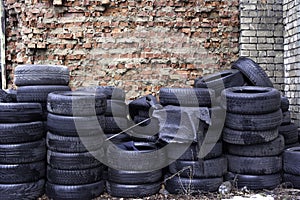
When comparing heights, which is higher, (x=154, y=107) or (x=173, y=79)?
(x=173, y=79)

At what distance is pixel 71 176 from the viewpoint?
10.9 ft

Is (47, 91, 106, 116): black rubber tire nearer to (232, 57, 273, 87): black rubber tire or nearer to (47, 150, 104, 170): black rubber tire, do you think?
(47, 150, 104, 170): black rubber tire

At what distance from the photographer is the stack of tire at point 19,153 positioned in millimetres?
3275

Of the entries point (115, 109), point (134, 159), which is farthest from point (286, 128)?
point (115, 109)

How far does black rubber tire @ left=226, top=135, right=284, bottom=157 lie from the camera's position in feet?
11.9

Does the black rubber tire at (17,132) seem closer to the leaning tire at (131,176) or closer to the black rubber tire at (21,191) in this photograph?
the black rubber tire at (21,191)

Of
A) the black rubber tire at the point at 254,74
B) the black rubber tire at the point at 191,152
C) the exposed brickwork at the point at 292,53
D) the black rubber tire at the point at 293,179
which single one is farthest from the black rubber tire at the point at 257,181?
the exposed brickwork at the point at 292,53

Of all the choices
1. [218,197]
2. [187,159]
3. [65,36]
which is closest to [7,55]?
[65,36]

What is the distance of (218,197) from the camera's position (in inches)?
135

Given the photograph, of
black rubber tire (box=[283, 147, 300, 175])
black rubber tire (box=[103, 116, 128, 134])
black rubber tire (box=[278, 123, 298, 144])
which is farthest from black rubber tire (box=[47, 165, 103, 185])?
black rubber tire (box=[278, 123, 298, 144])

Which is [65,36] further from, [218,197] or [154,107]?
[218,197]

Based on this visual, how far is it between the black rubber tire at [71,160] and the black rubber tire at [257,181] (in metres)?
1.72

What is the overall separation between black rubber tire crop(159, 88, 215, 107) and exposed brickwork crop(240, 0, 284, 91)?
1.95m

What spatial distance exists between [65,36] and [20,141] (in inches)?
94.4
